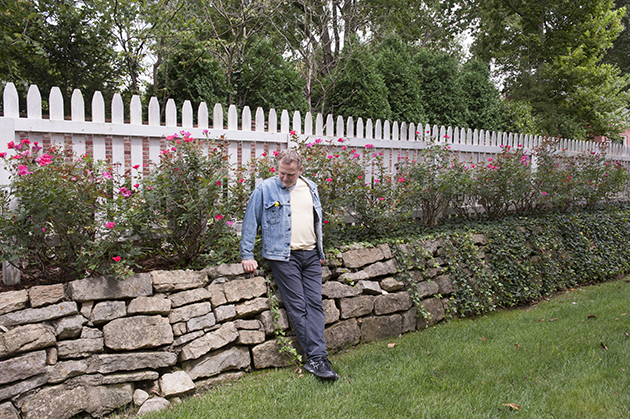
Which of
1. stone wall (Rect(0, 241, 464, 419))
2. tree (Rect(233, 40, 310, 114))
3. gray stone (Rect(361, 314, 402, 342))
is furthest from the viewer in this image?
tree (Rect(233, 40, 310, 114))

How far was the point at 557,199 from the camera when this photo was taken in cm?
619

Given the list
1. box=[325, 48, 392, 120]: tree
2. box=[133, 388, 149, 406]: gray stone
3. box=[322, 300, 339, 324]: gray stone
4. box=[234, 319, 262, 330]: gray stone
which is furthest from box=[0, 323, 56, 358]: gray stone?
box=[325, 48, 392, 120]: tree

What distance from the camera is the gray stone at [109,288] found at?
287 centimetres

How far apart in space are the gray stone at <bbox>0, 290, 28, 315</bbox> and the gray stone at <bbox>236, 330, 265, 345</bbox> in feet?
4.68

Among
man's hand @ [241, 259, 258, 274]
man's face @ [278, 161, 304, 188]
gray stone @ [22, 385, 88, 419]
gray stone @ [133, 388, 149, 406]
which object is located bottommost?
gray stone @ [133, 388, 149, 406]

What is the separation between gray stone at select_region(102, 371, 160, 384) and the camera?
2820mm

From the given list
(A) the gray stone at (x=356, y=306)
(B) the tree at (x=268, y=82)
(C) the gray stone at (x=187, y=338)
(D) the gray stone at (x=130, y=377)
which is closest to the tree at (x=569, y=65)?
(B) the tree at (x=268, y=82)

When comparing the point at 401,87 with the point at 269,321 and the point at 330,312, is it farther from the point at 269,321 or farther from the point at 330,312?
the point at 269,321

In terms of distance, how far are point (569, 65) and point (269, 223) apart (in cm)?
1301

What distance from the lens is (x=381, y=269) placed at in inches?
169

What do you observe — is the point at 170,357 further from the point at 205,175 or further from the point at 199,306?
the point at 205,175

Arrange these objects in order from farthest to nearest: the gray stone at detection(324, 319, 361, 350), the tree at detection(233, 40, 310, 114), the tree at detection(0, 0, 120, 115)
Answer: the tree at detection(233, 40, 310, 114)
the tree at detection(0, 0, 120, 115)
the gray stone at detection(324, 319, 361, 350)

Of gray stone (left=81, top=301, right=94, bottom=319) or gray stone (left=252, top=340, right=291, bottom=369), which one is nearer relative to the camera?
gray stone (left=81, top=301, right=94, bottom=319)

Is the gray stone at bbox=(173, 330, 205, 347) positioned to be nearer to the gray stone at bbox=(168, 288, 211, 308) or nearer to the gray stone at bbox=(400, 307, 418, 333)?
the gray stone at bbox=(168, 288, 211, 308)
